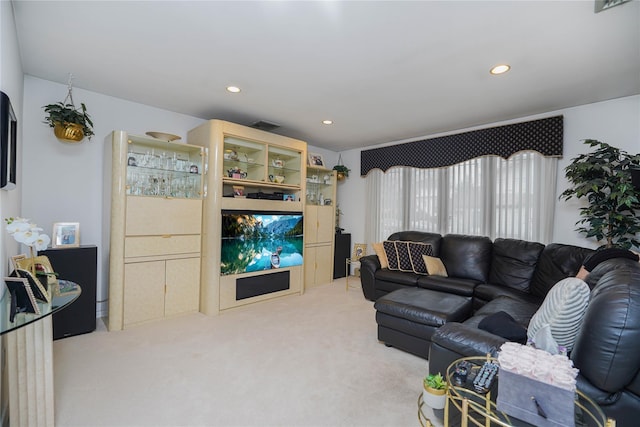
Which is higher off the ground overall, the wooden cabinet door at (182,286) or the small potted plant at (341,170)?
the small potted plant at (341,170)

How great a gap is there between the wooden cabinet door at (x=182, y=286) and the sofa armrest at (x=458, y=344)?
109 inches

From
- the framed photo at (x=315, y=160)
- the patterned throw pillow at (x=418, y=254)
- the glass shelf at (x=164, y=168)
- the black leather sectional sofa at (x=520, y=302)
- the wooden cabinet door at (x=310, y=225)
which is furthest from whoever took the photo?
the framed photo at (x=315, y=160)

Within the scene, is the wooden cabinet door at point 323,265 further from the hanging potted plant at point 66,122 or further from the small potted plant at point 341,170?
the hanging potted plant at point 66,122

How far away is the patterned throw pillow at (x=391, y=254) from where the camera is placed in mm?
4145

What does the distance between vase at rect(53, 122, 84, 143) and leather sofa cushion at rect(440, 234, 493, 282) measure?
440cm

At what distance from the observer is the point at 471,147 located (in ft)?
13.6

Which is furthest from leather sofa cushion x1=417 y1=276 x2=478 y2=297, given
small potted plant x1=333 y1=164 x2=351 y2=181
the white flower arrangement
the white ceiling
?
the white flower arrangement

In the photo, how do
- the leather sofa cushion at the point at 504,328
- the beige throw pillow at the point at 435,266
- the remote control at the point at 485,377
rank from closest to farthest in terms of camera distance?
the remote control at the point at 485,377 < the leather sofa cushion at the point at 504,328 < the beige throw pillow at the point at 435,266

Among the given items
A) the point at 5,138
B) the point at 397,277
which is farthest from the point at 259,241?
the point at 5,138

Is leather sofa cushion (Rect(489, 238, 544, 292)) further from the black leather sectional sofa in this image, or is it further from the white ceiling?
the white ceiling

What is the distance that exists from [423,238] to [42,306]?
13.2ft

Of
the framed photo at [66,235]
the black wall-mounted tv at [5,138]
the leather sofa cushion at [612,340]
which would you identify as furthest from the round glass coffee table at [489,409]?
the framed photo at [66,235]

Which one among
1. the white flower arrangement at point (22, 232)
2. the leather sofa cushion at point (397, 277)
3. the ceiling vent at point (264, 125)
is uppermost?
the ceiling vent at point (264, 125)

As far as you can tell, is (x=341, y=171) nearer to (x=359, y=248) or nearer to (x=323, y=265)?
(x=359, y=248)
